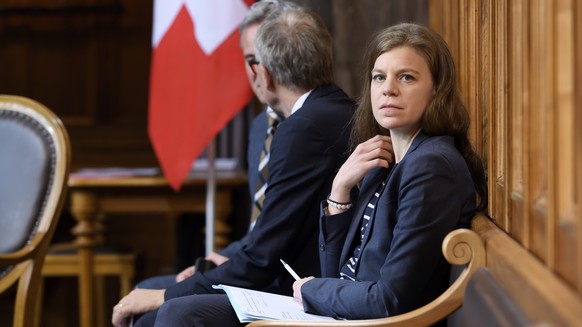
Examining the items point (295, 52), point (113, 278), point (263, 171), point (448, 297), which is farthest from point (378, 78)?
point (113, 278)

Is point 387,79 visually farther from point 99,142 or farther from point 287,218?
point 99,142

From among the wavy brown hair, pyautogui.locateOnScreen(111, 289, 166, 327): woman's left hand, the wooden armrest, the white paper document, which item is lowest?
pyautogui.locateOnScreen(111, 289, 166, 327): woman's left hand

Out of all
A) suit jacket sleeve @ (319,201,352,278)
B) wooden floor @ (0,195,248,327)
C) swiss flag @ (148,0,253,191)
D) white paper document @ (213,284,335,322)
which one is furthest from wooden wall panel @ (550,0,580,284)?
wooden floor @ (0,195,248,327)

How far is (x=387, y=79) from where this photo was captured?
200cm

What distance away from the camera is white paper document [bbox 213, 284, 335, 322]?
6.44ft

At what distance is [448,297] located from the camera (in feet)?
5.81

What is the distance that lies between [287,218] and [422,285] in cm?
72

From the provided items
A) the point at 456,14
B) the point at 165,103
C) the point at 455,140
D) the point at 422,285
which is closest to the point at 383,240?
the point at 422,285

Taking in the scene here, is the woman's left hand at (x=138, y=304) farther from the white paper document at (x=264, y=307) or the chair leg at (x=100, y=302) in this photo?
the chair leg at (x=100, y=302)

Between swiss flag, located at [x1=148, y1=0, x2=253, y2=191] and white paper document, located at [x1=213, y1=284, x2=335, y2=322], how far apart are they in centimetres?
189

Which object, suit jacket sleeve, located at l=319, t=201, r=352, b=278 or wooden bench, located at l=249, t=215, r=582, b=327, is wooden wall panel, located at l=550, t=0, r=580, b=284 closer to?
wooden bench, located at l=249, t=215, r=582, b=327

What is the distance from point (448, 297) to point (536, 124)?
443 mm

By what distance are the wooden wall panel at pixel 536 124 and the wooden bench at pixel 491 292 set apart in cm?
3

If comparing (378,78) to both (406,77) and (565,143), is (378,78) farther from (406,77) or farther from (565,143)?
(565,143)
